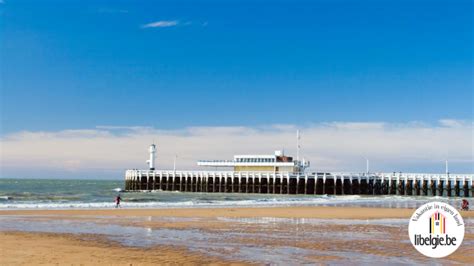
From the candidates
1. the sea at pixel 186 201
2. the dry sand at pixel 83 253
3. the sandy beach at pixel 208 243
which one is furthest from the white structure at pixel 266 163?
the dry sand at pixel 83 253

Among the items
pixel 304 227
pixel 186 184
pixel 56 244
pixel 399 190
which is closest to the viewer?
pixel 56 244

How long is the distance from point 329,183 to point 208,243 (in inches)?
2452

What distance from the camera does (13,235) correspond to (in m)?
20.7

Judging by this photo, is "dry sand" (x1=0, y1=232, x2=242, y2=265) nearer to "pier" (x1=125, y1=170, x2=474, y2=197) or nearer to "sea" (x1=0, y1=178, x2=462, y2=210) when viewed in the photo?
"sea" (x1=0, y1=178, x2=462, y2=210)

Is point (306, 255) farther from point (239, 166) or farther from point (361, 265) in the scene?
point (239, 166)

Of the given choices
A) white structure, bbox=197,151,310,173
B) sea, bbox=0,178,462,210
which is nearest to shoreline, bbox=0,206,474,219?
sea, bbox=0,178,462,210

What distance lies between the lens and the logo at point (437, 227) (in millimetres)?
14133

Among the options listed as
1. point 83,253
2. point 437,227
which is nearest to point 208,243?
point 83,253

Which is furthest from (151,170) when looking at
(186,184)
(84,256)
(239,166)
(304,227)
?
(84,256)

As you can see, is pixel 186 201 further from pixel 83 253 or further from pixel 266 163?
pixel 83 253

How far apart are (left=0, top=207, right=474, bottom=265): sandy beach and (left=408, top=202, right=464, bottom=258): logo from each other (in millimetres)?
477

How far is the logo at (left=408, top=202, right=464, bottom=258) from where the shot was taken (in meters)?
14.1

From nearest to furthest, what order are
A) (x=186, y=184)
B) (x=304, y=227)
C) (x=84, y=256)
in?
(x=84, y=256), (x=304, y=227), (x=186, y=184)

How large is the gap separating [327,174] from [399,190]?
10.1m
